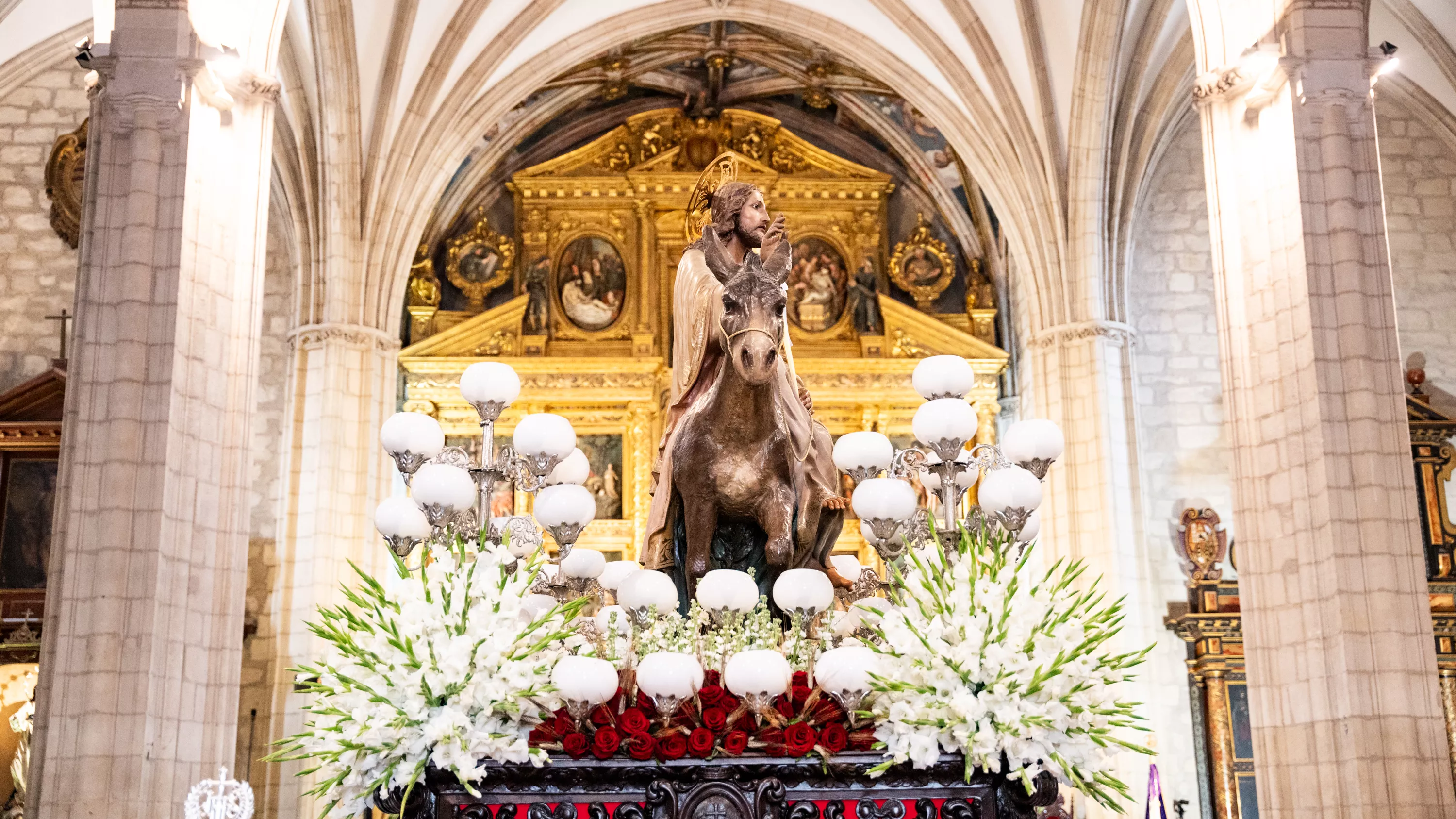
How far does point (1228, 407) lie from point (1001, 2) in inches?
308

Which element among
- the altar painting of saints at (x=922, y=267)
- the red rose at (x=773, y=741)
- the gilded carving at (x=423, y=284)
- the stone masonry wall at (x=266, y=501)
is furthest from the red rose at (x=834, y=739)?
the altar painting of saints at (x=922, y=267)

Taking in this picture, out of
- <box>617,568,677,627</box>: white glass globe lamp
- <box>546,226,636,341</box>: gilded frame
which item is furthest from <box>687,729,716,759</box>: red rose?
<box>546,226,636,341</box>: gilded frame

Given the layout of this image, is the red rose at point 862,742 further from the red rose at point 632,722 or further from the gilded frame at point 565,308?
the gilded frame at point 565,308

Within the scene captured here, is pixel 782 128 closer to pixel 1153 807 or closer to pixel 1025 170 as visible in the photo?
pixel 1025 170

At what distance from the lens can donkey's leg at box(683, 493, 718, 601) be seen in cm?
588

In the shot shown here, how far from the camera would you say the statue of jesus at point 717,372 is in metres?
5.90

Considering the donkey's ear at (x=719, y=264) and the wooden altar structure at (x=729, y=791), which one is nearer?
the wooden altar structure at (x=729, y=791)

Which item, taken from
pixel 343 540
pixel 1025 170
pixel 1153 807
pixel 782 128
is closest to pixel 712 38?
pixel 782 128

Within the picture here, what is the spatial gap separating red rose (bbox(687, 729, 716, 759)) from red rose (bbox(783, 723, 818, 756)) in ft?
0.64

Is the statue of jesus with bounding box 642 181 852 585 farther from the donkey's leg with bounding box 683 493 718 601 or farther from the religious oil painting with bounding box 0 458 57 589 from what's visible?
the religious oil painting with bounding box 0 458 57 589

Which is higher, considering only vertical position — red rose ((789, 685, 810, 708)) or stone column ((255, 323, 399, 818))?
stone column ((255, 323, 399, 818))

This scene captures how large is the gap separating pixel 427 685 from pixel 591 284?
1604 cm

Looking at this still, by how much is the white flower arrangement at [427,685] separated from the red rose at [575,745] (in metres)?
0.09

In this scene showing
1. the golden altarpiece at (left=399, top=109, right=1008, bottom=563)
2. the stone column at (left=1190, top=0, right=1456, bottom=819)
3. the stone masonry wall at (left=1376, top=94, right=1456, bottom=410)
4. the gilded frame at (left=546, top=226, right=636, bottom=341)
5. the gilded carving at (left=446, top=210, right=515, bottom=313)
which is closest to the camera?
the stone column at (left=1190, top=0, right=1456, bottom=819)
